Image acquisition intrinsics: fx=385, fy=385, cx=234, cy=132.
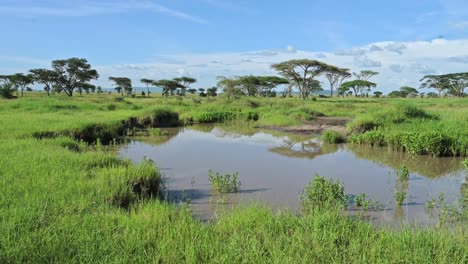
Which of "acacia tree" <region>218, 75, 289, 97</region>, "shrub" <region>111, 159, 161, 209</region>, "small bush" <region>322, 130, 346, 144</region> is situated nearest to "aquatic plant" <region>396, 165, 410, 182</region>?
"shrub" <region>111, 159, 161, 209</region>

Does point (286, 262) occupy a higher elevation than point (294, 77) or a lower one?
lower

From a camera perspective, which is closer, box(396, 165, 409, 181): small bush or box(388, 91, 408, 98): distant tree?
box(396, 165, 409, 181): small bush

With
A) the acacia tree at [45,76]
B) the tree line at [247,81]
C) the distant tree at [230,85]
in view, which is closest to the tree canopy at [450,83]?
the tree line at [247,81]

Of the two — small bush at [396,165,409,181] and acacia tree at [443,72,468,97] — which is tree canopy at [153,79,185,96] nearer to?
acacia tree at [443,72,468,97]

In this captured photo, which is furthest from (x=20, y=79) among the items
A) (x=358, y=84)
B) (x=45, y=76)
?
(x=358, y=84)

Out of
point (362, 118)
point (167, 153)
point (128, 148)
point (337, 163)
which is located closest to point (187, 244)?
point (337, 163)

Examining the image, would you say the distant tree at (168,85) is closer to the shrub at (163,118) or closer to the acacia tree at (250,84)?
the acacia tree at (250,84)

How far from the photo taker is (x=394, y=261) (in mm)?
3473

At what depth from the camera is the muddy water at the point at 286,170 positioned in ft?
22.0

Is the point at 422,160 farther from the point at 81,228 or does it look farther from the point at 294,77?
the point at 294,77

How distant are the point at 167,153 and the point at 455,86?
53.7 m

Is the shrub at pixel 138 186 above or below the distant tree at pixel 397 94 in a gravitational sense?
below

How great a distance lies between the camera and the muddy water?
6.70 meters

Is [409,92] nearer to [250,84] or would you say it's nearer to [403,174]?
[250,84]
